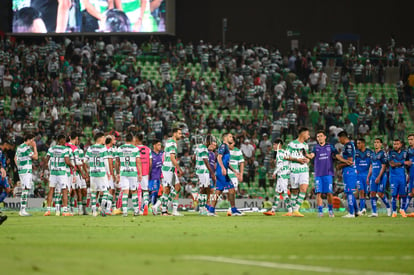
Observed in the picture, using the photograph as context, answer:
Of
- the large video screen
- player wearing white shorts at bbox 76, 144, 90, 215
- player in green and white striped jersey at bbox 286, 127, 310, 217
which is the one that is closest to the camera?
player in green and white striped jersey at bbox 286, 127, 310, 217

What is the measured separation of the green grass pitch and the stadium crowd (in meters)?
22.6

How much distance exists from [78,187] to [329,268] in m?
19.7

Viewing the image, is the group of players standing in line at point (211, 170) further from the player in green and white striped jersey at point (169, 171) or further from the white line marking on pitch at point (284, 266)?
the white line marking on pitch at point (284, 266)

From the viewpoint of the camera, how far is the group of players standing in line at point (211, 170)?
25.2 metres

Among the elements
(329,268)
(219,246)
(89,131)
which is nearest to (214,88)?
(89,131)

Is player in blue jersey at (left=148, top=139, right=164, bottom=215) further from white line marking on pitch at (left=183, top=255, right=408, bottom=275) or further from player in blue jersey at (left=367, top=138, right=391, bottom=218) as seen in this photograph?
white line marking on pitch at (left=183, top=255, right=408, bottom=275)

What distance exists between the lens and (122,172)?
26.1 m

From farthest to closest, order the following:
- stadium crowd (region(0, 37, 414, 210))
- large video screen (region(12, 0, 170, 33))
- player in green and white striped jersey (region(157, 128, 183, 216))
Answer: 1. large video screen (region(12, 0, 170, 33))
2. stadium crowd (region(0, 37, 414, 210))
3. player in green and white striped jersey (region(157, 128, 183, 216))

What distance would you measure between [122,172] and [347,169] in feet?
23.8

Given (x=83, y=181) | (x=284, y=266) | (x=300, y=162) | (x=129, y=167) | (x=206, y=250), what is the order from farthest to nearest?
(x=83, y=181)
(x=129, y=167)
(x=300, y=162)
(x=206, y=250)
(x=284, y=266)

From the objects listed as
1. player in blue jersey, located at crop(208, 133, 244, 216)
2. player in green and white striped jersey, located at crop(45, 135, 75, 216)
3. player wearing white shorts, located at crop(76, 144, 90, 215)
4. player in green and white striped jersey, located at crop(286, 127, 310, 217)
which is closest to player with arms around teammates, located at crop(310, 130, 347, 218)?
player in green and white striped jersey, located at crop(286, 127, 310, 217)

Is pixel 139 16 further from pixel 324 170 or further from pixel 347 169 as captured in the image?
pixel 347 169

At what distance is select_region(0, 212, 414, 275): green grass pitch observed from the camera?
961cm

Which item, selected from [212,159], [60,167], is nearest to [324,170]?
[212,159]
